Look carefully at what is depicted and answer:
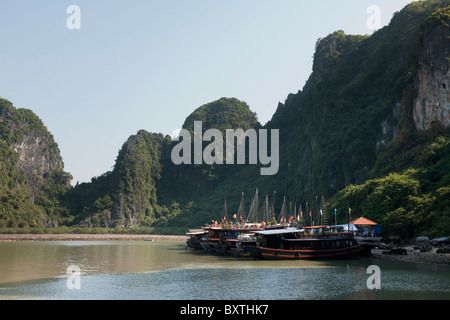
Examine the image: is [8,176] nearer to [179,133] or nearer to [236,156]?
[179,133]

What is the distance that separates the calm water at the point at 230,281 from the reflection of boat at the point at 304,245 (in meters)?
2.61

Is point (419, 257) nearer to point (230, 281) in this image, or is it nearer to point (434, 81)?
point (230, 281)

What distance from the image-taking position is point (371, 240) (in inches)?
1767

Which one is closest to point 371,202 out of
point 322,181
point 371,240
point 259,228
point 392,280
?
point 371,240

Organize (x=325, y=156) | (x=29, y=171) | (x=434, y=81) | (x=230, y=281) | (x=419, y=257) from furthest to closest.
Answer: (x=29, y=171) < (x=325, y=156) < (x=434, y=81) < (x=419, y=257) < (x=230, y=281)

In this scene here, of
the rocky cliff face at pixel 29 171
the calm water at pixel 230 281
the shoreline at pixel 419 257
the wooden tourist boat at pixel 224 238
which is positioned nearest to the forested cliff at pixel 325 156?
the rocky cliff face at pixel 29 171

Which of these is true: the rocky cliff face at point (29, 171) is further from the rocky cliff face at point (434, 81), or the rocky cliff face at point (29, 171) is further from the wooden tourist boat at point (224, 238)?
the rocky cliff face at point (434, 81)

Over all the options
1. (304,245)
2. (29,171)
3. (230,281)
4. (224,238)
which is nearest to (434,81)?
(304,245)

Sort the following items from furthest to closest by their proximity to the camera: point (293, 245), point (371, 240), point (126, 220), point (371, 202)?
1. point (126, 220)
2. point (371, 202)
3. point (371, 240)
4. point (293, 245)

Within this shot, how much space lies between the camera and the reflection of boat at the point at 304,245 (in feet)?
136

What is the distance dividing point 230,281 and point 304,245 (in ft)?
50.0

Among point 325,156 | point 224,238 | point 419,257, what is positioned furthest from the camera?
point 325,156

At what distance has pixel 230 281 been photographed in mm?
28359
